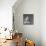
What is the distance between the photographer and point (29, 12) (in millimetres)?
5273

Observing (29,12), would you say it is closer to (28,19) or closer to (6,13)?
(28,19)

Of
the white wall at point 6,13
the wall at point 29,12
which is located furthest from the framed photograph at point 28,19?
the white wall at point 6,13

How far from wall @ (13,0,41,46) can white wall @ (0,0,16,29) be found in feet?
3.80

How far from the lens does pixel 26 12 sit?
529cm

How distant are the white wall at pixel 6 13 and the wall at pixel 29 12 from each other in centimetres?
116

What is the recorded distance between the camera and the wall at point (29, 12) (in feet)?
17.3

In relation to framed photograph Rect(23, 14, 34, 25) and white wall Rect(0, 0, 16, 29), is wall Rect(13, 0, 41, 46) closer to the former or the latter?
framed photograph Rect(23, 14, 34, 25)

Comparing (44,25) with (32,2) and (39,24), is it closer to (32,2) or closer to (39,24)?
(39,24)

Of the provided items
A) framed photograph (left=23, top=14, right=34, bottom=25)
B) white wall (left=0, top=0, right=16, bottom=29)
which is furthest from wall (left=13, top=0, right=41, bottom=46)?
white wall (left=0, top=0, right=16, bottom=29)

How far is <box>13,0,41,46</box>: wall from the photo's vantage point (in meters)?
5.28

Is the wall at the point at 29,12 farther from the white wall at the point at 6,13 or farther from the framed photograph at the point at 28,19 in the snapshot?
the white wall at the point at 6,13

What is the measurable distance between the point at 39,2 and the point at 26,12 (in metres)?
0.76

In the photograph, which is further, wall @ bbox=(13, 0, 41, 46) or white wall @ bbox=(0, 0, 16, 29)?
wall @ bbox=(13, 0, 41, 46)

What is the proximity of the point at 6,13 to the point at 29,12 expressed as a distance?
1477mm
